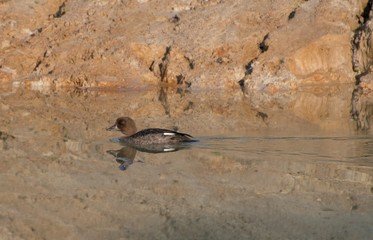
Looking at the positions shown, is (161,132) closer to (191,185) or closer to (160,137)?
(160,137)

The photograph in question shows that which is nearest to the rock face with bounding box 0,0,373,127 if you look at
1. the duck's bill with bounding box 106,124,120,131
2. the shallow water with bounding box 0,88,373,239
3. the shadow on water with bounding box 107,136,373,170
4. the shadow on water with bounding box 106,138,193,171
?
the duck's bill with bounding box 106,124,120,131

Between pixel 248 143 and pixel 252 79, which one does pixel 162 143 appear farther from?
pixel 252 79

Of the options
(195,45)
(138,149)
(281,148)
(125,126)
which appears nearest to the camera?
(281,148)

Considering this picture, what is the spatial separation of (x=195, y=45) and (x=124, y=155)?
48.7ft

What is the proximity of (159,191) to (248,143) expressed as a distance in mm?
3498

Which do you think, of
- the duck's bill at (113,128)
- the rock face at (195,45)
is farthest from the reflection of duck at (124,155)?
the rock face at (195,45)

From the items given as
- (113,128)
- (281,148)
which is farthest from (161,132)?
(281,148)

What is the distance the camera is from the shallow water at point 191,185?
6656 mm

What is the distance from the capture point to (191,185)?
842cm

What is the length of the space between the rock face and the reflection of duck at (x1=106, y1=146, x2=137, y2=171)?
11.1 meters

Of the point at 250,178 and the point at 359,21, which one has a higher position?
the point at 359,21

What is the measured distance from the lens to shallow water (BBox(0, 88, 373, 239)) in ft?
21.8

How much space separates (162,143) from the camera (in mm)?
11430

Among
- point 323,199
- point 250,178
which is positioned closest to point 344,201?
point 323,199
